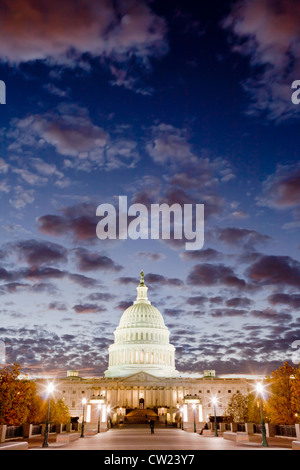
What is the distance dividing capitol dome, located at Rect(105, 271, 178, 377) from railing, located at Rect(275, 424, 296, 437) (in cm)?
10462

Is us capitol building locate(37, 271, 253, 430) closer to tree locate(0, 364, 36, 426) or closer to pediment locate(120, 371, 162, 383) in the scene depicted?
pediment locate(120, 371, 162, 383)

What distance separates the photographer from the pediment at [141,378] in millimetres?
134875

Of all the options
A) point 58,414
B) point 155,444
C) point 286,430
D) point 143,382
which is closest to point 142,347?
point 143,382

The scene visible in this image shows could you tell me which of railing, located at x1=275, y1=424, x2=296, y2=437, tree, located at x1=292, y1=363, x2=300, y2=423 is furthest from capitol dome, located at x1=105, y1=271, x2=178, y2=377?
railing, located at x1=275, y1=424, x2=296, y2=437

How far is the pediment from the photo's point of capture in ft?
443

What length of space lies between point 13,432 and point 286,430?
28.3m

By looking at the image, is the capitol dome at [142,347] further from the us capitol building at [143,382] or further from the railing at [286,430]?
the railing at [286,430]

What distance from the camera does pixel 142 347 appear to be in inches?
6078

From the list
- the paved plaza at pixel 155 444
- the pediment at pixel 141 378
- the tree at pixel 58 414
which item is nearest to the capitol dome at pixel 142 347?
the pediment at pixel 141 378

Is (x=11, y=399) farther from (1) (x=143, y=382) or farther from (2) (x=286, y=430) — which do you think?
(1) (x=143, y=382)
